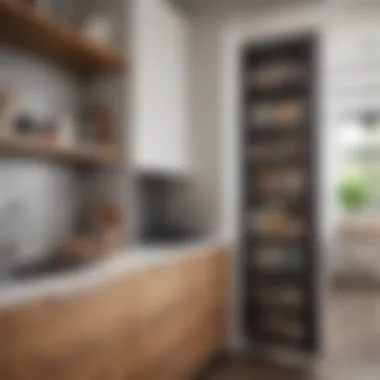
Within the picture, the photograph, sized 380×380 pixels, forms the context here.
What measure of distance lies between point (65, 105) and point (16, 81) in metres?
0.41

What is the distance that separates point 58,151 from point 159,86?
0.97 meters

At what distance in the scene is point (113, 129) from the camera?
2.53m

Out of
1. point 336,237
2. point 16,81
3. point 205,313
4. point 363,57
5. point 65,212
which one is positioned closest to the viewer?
point 16,81

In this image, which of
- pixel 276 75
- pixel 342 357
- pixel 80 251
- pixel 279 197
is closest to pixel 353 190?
pixel 279 197

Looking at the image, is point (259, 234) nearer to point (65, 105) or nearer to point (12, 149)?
point (65, 105)

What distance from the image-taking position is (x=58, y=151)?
2.04 metres

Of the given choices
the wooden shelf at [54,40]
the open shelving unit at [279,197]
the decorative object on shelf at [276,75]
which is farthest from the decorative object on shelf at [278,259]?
the wooden shelf at [54,40]

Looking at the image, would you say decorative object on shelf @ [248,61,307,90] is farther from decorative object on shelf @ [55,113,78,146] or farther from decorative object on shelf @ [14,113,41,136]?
decorative object on shelf @ [14,113,41,136]

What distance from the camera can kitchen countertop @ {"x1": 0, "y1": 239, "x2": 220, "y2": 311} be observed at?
1.41 meters

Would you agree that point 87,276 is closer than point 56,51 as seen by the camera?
Yes

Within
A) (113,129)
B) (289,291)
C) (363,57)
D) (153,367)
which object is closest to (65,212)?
(113,129)

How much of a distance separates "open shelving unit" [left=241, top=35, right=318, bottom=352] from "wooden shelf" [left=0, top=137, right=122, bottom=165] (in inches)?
50.0

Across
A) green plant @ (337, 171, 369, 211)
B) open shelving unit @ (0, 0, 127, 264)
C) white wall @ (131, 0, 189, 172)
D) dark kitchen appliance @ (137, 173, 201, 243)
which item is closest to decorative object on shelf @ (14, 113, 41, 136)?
open shelving unit @ (0, 0, 127, 264)

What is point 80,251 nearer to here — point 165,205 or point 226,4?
point 165,205
